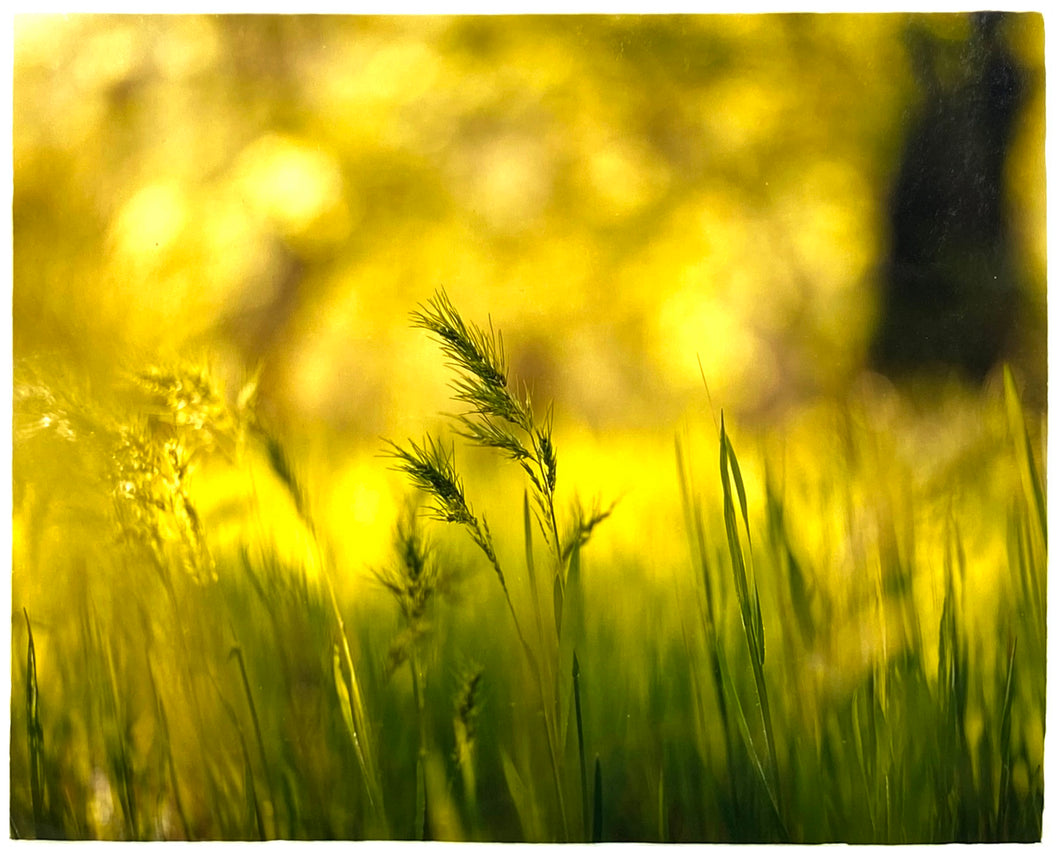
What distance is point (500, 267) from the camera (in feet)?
3.64

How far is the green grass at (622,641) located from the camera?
3.59 feet

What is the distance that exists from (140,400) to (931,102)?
113cm

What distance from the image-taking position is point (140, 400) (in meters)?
1.12

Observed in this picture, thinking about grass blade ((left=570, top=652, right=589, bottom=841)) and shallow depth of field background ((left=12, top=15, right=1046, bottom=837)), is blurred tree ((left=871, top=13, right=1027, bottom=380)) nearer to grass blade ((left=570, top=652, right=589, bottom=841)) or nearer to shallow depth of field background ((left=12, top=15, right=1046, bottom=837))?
shallow depth of field background ((left=12, top=15, right=1046, bottom=837))

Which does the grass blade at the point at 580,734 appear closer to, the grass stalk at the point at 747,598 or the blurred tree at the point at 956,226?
the grass stalk at the point at 747,598

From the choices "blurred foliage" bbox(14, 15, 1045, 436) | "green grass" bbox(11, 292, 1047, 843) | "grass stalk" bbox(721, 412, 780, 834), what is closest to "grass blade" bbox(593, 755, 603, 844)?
"green grass" bbox(11, 292, 1047, 843)

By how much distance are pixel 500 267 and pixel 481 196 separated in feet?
0.33

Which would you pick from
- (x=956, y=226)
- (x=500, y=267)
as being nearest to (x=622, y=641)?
(x=500, y=267)

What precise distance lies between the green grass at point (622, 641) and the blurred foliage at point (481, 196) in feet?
0.29

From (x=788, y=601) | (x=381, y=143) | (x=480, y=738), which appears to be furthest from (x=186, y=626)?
(x=788, y=601)

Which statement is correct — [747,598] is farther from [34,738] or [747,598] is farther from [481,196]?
[34,738]

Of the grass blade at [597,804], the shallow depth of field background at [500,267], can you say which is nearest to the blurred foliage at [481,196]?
the shallow depth of field background at [500,267]

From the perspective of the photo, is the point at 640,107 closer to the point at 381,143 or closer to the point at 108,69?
the point at 381,143

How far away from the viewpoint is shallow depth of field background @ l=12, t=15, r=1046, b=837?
1.10m
